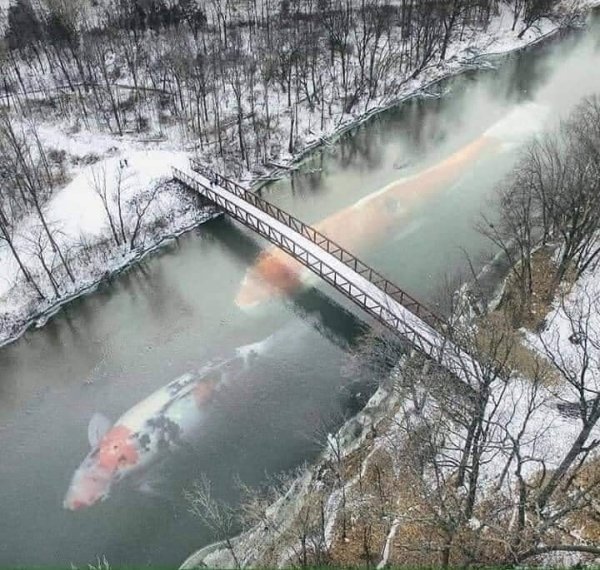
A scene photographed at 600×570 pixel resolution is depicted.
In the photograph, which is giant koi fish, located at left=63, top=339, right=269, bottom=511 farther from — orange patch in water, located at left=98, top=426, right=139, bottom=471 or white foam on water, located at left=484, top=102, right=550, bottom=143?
white foam on water, located at left=484, top=102, right=550, bottom=143

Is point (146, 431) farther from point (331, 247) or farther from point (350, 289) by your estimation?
point (331, 247)

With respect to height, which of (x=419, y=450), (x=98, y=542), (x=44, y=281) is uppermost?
(x=419, y=450)

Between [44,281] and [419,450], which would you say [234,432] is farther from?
[44,281]

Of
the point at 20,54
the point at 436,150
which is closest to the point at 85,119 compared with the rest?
the point at 20,54

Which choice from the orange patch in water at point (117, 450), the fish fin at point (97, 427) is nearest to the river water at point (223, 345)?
the fish fin at point (97, 427)

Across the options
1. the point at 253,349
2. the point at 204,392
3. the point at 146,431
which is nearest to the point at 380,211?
the point at 253,349

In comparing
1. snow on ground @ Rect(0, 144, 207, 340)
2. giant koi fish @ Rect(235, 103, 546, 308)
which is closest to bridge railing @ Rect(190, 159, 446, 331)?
giant koi fish @ Rect(235, 103, 546, 308)
